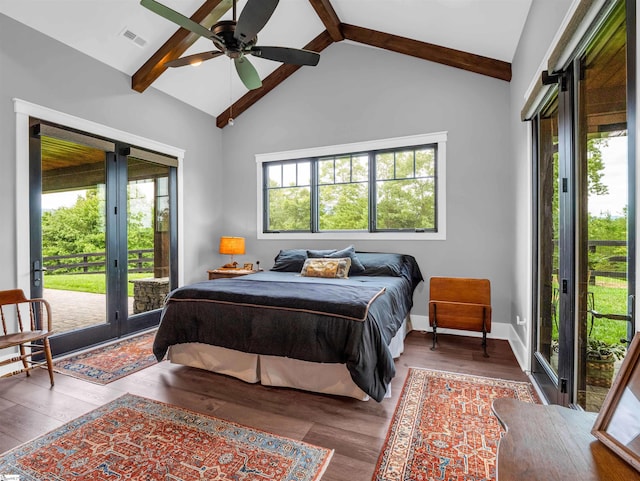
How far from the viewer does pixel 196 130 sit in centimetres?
486

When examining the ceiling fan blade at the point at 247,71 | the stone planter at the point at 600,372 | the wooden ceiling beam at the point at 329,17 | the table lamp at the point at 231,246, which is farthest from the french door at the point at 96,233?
the stone planter at the point at 600,372

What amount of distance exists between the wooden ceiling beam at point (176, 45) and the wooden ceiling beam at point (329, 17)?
986mm

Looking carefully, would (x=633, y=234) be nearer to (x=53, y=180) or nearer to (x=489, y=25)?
(x=489, y=25)

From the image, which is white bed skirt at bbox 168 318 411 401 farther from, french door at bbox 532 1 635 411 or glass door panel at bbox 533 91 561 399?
french door at bbox 532 1 635 411

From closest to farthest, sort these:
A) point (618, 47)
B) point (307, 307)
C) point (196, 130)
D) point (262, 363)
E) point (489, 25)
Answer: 1. point (618, 47)
2. point (307, 307)
3. point (262, 363)
4. point (489, 25)
5. point (196, 130)

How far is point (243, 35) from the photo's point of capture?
2316mm

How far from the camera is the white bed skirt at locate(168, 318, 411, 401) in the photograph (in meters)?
2.31

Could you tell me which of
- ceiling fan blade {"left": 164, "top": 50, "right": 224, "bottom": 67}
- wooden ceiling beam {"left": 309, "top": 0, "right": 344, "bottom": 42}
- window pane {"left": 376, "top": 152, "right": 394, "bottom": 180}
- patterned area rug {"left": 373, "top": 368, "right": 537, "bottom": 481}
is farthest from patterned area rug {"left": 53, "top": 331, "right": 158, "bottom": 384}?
wooden ceiling beam {"left": 309, "top": 0, "right": 344, "bottom": 42}

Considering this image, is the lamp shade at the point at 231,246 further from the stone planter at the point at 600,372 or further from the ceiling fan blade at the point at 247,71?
the stone planter at the point at 600,372

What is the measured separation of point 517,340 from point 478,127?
238 cm

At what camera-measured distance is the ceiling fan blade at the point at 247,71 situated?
269 centimetres

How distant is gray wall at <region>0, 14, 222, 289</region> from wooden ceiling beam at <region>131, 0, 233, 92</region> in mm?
182

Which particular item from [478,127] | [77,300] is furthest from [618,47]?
[77,300]

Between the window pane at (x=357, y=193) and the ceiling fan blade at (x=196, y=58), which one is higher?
the ceiling fan blade at (x=196, y=58)
